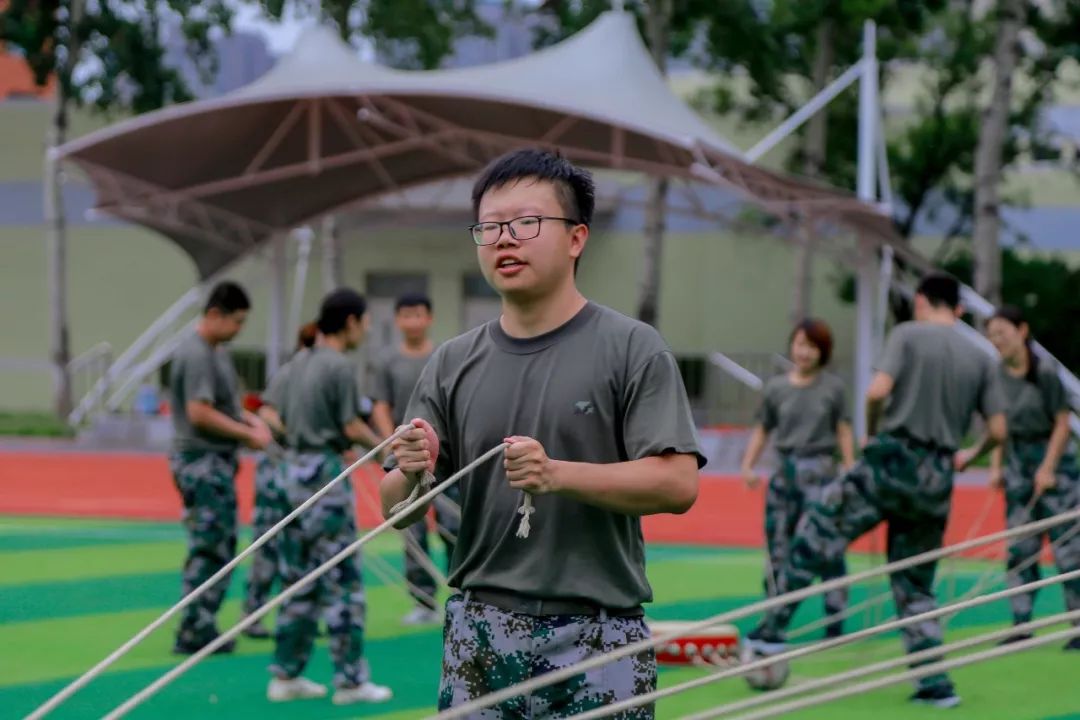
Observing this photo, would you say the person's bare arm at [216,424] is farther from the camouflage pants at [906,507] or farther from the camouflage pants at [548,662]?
the camouflage pants at [548,662]

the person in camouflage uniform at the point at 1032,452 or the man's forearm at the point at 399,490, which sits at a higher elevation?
the man's forearm at the point at 399,490

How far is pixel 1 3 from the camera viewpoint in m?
30.2

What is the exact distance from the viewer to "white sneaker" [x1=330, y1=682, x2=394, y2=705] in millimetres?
7352

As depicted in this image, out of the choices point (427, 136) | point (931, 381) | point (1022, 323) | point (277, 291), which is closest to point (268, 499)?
point (931, 381)

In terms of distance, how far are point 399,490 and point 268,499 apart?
4.53 m

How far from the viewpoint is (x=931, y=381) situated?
736 cm

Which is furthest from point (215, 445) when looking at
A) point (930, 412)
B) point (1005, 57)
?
point (1005, 57)

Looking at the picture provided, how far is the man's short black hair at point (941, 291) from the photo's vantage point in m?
7.51

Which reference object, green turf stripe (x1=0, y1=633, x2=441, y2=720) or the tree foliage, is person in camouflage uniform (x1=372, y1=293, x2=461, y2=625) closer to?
green turf stripe (x1=0, y1=633, x2=441, y2=720)

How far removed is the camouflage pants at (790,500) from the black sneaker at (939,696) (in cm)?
147

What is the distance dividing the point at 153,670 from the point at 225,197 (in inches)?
548


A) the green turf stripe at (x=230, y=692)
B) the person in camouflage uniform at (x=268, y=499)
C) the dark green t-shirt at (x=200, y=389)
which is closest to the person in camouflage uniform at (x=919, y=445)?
the green turf stripe at (x=230, y=692)

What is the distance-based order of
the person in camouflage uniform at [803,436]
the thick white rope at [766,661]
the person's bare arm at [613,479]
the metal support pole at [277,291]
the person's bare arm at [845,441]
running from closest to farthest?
1. the thick white rope at [766,661]
2. the person's bare arm at [613,479]
3. the person in camouflage uniform at [803,436]
4. the person's bare arm at [845,441]
5. the metal support pole at [277,291]

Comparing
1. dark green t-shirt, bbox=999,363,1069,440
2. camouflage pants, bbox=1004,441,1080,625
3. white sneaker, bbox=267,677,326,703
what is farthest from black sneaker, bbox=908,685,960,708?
white sneaker, bbox=267,677,326,703
